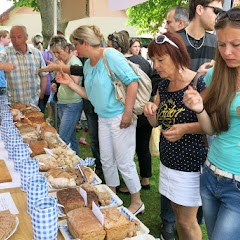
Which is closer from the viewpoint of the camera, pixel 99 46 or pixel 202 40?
pixel 202 40

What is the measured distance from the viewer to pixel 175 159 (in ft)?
6.38

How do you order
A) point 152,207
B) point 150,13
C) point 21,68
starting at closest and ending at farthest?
point 152,207, point 21,68, point 150,13

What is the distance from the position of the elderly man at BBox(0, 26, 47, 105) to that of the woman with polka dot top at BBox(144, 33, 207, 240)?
2.79 m

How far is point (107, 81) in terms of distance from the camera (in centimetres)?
279

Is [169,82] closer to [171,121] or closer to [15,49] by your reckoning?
[171,121]

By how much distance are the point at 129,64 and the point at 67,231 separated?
5.41 ft

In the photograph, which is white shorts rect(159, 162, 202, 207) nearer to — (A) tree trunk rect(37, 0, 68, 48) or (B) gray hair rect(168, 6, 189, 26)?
(B) gray hair rect(168, 6, 189, 26)

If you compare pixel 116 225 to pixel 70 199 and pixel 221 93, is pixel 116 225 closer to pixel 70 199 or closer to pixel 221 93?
pixel 70 199

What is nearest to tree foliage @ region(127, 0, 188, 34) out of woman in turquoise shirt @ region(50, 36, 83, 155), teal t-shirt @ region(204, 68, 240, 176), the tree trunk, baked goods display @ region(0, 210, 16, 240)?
the tree trunk

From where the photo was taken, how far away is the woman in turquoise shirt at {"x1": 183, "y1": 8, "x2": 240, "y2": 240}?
1457 mm

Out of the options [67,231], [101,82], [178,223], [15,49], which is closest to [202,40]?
[101,82]

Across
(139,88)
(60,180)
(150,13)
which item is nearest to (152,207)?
(139,88)

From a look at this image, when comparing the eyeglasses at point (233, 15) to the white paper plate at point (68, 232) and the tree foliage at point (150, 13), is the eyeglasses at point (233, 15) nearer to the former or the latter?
the white paper plate at point (68, 232)

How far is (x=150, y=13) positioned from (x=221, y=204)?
53.6 feet
